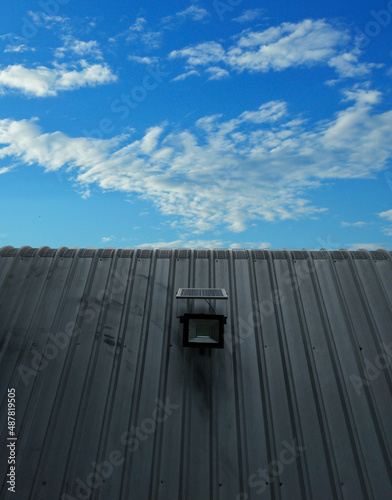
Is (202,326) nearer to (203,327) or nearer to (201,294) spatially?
(203,327)

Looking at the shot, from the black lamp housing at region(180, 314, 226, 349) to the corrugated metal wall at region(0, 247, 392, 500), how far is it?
0.35 metres

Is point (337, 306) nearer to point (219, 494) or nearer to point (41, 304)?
point (219, 494)

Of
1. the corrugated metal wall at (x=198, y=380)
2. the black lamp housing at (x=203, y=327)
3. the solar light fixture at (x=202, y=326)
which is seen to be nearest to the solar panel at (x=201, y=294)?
the solar light fixture at (x=202, y=326)

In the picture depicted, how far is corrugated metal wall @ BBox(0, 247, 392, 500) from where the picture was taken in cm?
578

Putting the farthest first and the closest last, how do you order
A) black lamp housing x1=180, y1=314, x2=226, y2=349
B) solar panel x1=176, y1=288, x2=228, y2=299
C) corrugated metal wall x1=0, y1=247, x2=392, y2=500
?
black lamp housing x1=180, y1=314, x2=226, y2=349 → solar panel x1=176, y1=288, x2=228, y2=299 → corrugated metal wall x1=0, y1=247, x2=392, y2=500

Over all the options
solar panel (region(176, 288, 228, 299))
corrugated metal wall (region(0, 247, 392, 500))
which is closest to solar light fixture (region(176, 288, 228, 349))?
solar panel (region(176, 288, 228, 299))

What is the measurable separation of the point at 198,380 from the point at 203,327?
112 centimetres

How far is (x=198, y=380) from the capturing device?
22.2ft

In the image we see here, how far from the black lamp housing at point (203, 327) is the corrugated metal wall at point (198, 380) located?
35 centimetres

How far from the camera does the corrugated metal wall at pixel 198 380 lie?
578 cm

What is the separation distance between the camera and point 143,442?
19.9ft

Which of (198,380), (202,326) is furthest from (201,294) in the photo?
(198,380)

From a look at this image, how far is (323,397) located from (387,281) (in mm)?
3985

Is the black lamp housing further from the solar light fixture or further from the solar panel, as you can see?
the solar panel
